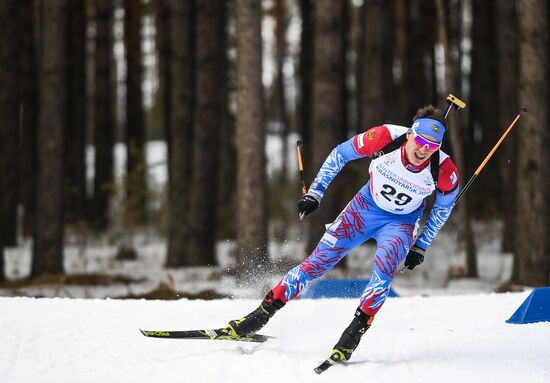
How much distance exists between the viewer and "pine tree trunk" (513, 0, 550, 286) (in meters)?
10.3

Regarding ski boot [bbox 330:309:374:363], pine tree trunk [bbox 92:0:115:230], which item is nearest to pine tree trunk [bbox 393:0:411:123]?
pine tree trunk [bbox 92:0:115:230]

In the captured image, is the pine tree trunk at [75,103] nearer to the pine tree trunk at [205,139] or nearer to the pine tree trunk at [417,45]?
the pine tree trunk at [205,139]

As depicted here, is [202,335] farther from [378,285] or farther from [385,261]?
Result: [385,261]

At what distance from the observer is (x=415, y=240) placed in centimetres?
630

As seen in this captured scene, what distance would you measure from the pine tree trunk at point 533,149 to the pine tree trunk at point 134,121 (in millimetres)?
7383

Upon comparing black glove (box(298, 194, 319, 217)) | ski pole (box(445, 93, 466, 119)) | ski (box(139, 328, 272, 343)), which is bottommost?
ski (box(139, 328, 272, 343))

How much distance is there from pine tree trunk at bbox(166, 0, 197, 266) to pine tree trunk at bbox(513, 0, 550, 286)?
6248 mm

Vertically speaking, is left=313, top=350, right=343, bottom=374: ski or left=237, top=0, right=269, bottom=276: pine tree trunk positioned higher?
left=237, top=0, right=269, bottom=276: pine tree trunk

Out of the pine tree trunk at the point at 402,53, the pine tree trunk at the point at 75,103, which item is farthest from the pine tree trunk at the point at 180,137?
the pine tree trunk at the point at 402,53

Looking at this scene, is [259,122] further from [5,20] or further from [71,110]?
[71,110]

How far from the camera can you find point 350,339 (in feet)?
18.8

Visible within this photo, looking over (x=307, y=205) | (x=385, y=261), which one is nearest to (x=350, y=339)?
(x=385, y=261)

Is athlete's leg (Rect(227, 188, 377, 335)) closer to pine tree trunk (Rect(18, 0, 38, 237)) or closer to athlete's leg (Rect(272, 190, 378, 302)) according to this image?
athlete's leg (Rect(272, 190, 378, 302))

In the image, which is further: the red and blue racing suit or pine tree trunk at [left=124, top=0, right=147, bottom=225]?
pine tree trunk at [left=124, top=0, right=147, bottom=225]
